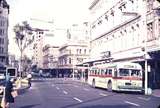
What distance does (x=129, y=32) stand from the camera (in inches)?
1993

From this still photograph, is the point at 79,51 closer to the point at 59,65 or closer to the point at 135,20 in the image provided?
the point at 59,65

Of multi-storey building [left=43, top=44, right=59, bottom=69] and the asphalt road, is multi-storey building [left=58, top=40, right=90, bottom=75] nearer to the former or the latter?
multi-storey building [left=43, top=44, right=59, bottom=69]

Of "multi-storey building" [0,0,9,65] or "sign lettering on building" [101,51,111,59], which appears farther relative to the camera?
"multi-storey building" [0,0,9,65]

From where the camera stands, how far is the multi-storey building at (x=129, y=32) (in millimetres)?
40259

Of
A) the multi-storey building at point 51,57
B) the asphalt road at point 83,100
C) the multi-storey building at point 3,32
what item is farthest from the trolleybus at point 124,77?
the multi-storey building at point 51,57

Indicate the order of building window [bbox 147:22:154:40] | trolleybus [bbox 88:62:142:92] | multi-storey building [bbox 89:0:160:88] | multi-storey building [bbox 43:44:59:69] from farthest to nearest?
multi-storey building [bbox 43:44:59:69]
building window [bbox 147:22:154:40]
multi-storey building [bbox 89:0:160:88]
trolleybus [bbox 88:62:142:92]

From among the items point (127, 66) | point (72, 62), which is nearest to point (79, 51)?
point (72, 62)

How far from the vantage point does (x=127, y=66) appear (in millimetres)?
33281

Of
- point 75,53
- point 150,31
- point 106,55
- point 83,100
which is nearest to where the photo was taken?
point 83,100

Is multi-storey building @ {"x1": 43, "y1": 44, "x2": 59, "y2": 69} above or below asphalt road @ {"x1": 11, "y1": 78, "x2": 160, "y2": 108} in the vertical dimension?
above

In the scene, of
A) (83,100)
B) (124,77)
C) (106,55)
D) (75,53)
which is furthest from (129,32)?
(75,53)

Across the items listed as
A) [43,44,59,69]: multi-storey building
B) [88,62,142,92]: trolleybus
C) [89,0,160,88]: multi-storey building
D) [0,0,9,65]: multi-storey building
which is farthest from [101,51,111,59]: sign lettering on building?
[43,44,59,69]: multi-storey building

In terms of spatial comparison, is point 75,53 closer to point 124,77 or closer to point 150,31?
point 150,31

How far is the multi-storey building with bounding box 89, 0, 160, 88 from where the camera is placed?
40.3 metres
